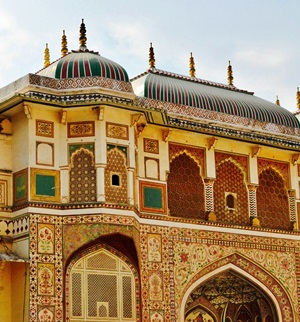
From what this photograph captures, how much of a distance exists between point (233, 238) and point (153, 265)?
2255 millimetres

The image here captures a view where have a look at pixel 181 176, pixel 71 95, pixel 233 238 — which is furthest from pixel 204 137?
pixel 71 95

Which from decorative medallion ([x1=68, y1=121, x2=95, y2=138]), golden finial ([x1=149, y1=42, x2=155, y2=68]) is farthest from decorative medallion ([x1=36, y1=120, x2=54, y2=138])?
golden finial ([x1=149, y1=42, x2=155, y2=68])

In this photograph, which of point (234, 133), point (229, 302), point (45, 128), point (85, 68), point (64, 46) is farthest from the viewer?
point (229, 302)

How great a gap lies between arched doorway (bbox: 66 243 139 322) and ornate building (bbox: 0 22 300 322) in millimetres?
23

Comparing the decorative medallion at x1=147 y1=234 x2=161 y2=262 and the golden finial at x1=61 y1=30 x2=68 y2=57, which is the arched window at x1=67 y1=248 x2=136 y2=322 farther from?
the golden finial at x1=61 y1=30 x2=68 y2=57

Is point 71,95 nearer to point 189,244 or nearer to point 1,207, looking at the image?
point 1,207

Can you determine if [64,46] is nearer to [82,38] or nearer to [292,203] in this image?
[82,38]

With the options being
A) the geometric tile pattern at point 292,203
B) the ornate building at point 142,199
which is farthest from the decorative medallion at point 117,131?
the geometric tile pattern at point 292,203

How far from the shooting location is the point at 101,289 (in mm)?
17203

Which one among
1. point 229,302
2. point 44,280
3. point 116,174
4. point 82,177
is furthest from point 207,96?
point 44,280

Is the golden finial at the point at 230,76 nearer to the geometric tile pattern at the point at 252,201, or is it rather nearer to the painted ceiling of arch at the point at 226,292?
the geometric tile pattern at the point at 252,201

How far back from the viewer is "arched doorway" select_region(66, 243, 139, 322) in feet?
55.7

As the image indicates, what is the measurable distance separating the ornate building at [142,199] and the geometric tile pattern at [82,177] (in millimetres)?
19

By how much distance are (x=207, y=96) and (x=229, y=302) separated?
4730 millimetres
